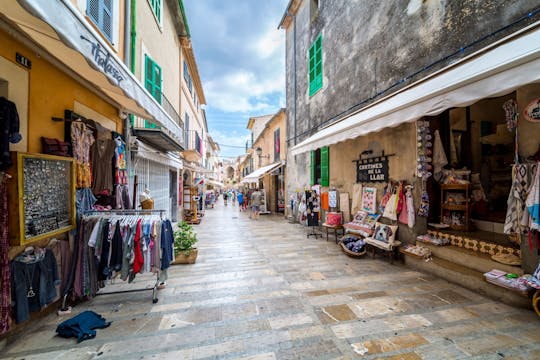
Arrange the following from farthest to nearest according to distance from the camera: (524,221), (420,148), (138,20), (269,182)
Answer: (269,182) < (138,20) < (420,148) < (524,221)

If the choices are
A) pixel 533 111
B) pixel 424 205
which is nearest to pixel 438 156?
pixel 424 205

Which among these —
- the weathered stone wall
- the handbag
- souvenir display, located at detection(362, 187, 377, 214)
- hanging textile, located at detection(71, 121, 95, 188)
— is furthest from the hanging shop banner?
the handbag

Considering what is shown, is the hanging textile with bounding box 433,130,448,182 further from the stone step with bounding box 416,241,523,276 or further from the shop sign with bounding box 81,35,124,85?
the shop sign with bounding box 81,35,124,85

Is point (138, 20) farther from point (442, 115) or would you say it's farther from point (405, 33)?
point (442, 115)

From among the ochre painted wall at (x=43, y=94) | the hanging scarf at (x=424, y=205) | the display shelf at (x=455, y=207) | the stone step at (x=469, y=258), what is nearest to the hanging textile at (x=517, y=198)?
the stone step at (x=469, y=258)

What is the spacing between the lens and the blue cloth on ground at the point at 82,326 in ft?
8.48

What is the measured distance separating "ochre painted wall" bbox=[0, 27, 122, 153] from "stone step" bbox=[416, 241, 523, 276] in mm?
7066

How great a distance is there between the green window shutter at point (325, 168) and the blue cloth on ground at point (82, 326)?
7.41 meters

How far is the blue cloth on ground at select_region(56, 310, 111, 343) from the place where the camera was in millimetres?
2586

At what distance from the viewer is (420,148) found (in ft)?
15.8

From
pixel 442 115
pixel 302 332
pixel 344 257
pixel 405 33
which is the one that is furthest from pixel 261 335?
pixel 405 33

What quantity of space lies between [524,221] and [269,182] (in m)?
14.5

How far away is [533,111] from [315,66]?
25.1 feet

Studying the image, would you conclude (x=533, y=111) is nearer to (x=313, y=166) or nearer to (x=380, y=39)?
(x=380, y=39)
